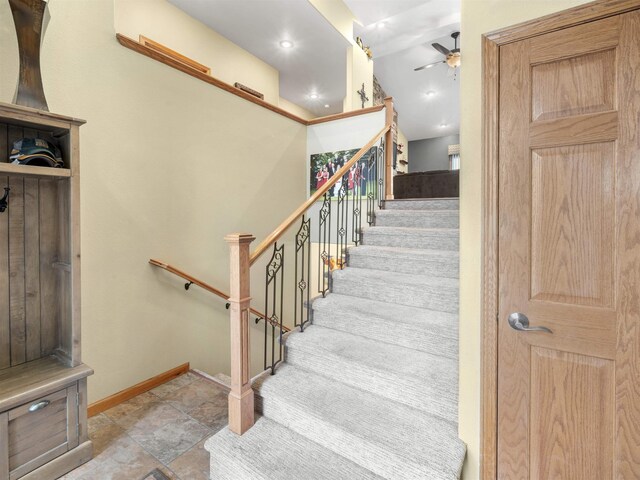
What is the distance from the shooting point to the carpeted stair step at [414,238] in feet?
10.1

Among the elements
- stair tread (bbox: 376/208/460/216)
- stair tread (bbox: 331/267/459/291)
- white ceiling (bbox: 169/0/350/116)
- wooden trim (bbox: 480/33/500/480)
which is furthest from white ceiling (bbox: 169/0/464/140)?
wooden trim (bbox: 480/33/500/480)

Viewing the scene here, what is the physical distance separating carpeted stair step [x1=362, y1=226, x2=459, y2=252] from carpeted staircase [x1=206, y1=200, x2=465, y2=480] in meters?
0.07

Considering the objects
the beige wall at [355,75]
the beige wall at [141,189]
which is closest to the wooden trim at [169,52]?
the beige wall at [141,189]

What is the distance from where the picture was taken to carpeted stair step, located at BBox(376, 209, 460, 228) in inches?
134

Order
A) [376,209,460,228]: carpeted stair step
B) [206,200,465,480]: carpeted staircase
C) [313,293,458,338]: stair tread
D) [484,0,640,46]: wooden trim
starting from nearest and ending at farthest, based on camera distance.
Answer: [484,0,640,46]: wooden trim → [206,200,465,480]: carpeted staircase → [313,293,458,338]: stair tread → [376,209,460,228]: carpeted stair step

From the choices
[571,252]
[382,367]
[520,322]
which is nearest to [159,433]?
[382,367]

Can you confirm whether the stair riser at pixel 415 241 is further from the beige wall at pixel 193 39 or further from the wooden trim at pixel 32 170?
the beige wall at pixel 193 39

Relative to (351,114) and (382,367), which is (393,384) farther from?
(351,114)

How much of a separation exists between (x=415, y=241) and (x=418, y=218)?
440 millimetres

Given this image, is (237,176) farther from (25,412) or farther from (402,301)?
(25,412)

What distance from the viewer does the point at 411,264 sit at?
290cm

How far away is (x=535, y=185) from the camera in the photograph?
1.37 meters

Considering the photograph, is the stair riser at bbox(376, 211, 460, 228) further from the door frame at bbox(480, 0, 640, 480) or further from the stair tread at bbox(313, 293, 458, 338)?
the door frame at bbox(480, 0, 640, 480)

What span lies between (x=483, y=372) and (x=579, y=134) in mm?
1104
